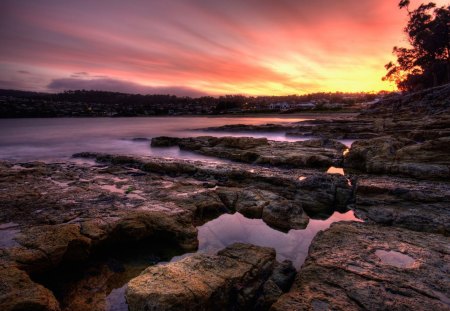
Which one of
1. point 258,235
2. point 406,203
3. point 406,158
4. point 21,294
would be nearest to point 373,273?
point 258,235

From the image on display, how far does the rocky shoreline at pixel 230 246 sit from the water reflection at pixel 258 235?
272 mm

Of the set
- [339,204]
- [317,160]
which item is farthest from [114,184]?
[317,160]

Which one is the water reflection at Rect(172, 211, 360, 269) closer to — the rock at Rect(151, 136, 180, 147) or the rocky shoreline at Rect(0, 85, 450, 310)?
the rocky shoreline at Rect(0, 85, 450, 310)

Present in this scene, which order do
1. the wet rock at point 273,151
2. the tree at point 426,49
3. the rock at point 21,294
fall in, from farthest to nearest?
the tree at point 426,49
the wet rock at point 273,151
the rock at point 21,294

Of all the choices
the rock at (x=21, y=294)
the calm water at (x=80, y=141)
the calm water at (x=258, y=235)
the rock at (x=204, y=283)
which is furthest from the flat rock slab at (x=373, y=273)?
the calm water at (x=80, y=141)

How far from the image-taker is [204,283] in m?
4.57

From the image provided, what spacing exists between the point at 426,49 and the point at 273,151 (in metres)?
42.0

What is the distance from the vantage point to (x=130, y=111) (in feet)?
443

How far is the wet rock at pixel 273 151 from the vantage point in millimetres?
14289

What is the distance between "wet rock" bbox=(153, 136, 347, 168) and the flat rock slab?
7.91 m

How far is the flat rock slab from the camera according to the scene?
417 centimetres

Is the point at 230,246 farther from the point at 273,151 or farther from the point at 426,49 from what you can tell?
the point at 426,49

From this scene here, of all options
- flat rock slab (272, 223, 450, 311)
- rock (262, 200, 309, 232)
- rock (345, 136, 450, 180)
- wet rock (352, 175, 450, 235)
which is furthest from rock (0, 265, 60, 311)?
rock (345, 136, 450, 180)

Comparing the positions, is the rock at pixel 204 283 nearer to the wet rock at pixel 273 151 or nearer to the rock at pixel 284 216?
the rock at pixel 284 216
